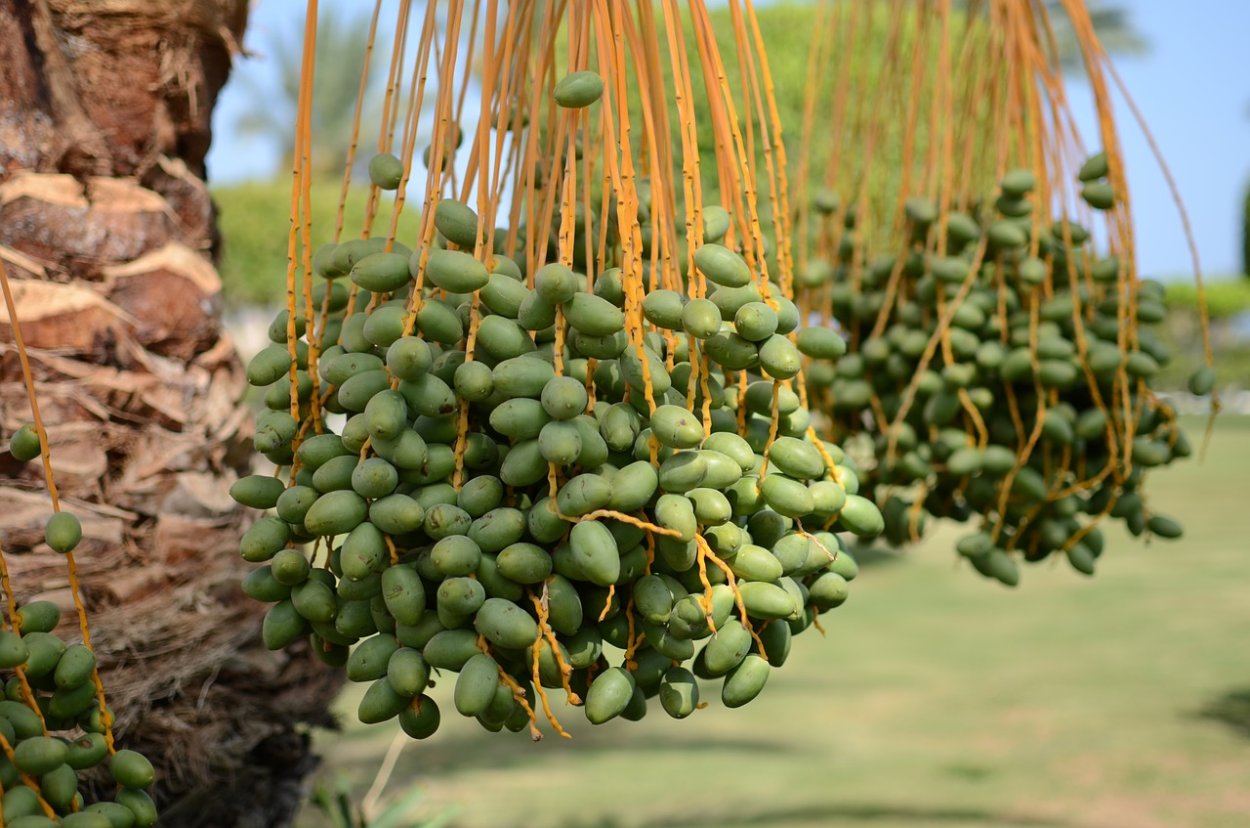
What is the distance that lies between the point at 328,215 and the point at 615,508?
8.44 m

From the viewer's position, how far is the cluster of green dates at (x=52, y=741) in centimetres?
74

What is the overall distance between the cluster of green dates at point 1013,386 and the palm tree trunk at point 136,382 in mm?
686

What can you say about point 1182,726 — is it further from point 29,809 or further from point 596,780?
point 29,809

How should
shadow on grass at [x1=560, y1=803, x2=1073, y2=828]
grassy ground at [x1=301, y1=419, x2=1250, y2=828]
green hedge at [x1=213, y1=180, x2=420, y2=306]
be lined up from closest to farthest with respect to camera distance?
shadow on grass at [x1=560, y1=803, x2=1073, y2=828], grassy ground at [x1=301, y1=419, x2=1250, y2=828], green hedge at [x1=213, y1=180, x2=420, y2=306]

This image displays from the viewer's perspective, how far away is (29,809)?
731mm

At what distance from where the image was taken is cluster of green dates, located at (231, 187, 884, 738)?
0.73 metres

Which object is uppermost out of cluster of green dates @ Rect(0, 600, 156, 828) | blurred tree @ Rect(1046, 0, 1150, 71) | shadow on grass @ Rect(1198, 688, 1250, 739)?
blurred tree @ Rect(1046, 0, 1150, 71)

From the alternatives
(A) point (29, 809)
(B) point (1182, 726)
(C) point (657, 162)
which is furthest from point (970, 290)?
(B) point (1182, 726)

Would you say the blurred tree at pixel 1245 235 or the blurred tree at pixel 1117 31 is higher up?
the blurred tree at pixel 1117 31

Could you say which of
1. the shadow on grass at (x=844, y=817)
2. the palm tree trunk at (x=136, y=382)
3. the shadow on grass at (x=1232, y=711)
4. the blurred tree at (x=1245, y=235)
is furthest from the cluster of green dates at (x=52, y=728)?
the blurred tree at (x=1245, y=235)

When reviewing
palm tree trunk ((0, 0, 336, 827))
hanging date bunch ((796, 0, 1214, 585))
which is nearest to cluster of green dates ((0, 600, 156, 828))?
palm tree trunk ((0, 0, 336, 827))

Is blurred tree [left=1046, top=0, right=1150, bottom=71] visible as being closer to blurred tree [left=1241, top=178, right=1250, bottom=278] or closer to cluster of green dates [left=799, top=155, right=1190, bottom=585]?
blurred tree [left=1241, top=178, right=1250, bottom=278]

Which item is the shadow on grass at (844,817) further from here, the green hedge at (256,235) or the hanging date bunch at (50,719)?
the green hedge at (256,235)

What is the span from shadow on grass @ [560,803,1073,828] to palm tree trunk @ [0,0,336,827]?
1.94 metres
